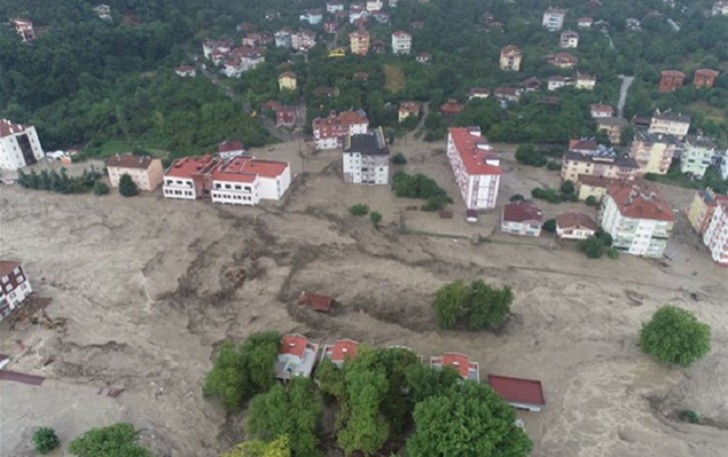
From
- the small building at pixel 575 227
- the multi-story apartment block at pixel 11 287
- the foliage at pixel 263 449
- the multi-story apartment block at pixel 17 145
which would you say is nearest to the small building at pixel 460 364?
the foliage at pixel 263 449

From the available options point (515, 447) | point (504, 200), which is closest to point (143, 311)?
point (515, 447)

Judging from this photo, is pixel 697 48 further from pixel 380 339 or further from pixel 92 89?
pixel 92 89

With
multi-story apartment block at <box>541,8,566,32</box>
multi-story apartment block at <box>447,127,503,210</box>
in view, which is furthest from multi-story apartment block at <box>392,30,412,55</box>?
multi-story apartment block at <box>447,127,503,210</box>

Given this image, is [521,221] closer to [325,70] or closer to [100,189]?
[100,189]

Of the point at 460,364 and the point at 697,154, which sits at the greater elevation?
the point at 697,154

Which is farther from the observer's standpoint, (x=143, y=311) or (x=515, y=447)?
(x=143, y=311)

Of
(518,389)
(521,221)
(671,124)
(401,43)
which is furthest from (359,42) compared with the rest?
(518,389)

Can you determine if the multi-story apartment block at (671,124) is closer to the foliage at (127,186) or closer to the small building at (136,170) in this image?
the small building at (136,170)
